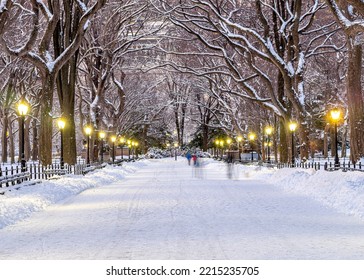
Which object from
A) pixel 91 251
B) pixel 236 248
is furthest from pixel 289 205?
pixel 91 251

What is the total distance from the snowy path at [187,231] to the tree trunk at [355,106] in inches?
378

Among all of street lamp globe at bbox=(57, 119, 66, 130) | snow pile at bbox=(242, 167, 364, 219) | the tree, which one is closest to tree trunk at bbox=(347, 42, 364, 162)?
snow pile at bbox=(242, 167, 364, 219)

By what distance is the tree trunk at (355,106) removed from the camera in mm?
27672

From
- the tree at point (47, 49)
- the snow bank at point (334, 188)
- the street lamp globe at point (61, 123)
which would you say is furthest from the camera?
the street lamp globe at point (61, 123)

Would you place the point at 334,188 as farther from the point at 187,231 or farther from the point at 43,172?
the point at 43,172

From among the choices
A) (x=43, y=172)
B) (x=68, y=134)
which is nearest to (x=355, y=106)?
(x=43, y=172)

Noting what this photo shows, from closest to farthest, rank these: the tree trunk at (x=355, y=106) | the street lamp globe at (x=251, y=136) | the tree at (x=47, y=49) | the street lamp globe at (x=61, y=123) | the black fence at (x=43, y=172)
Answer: the black fence at (x=43, y=172) < the tree at (x=47, y=49) < the tree trunk at (x=355, y=106) < the street lamp globe at (x=61, y=123) < the street lamp globe at (x=251, y=136)

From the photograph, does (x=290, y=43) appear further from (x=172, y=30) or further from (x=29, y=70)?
(x=29, y=70)

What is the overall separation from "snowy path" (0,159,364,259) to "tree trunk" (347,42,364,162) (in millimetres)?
9599

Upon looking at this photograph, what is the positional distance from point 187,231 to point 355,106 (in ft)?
58.4

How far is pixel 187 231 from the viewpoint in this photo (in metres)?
12.3

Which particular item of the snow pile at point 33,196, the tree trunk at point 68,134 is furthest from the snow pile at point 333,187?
the tree trunk at point 68,134

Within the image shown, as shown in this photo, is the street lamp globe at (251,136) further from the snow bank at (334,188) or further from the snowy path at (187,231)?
the snowy path at (187,231)

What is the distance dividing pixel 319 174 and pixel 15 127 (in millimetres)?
94244
